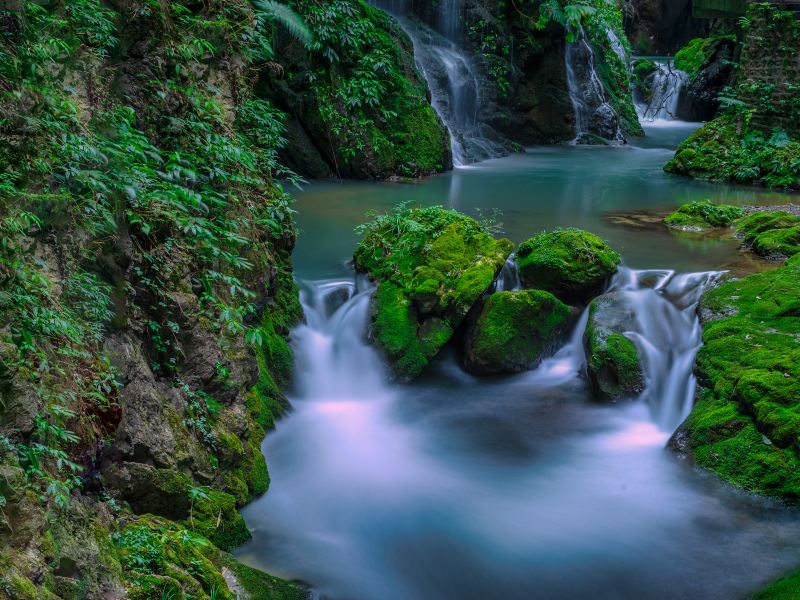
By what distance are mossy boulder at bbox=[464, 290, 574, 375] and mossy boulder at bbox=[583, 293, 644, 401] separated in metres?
0.48

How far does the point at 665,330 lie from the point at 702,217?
444 cm

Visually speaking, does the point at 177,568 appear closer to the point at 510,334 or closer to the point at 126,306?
the point at 126,306

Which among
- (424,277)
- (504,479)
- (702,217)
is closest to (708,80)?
(702,217)

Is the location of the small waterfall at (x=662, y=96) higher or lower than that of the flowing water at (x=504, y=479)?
higher

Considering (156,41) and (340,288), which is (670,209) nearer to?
(340,288)

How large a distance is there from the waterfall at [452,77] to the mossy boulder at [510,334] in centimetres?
970

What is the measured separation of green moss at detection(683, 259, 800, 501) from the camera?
5.51 metres

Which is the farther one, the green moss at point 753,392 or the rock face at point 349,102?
the rock face at point 349,102

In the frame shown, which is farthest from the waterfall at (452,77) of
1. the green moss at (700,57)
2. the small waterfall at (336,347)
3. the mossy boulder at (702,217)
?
the small waterfall at (336,347)

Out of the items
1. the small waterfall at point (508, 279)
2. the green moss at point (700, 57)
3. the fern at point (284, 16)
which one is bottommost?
the small waterfall at point (508, 279)

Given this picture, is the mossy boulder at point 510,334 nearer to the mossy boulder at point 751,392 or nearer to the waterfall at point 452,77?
the mossy boulder at point 751,392

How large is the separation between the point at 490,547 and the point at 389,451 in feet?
5.04

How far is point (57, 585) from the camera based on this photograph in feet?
9.16

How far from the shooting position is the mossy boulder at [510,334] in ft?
25.0
